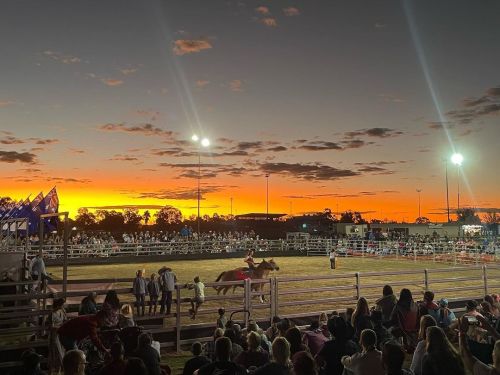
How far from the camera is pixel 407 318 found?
947 centimetres

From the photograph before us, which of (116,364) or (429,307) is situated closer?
(116,364)

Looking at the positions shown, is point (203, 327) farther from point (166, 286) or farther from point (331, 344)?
point (331, 344)

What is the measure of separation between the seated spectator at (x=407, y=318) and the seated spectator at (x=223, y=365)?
5034 millimetres

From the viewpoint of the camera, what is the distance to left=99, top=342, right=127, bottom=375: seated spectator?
548 cm

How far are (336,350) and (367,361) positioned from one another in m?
0.81

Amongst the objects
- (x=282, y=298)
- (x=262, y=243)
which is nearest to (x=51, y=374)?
(x=282, y=298)

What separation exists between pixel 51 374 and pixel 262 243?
40.8 meters

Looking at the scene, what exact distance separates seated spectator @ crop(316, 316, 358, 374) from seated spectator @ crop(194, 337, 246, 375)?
1612 millimetres

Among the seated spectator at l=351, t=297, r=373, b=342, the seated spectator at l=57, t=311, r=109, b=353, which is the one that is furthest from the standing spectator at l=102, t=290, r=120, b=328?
the seated spectator at l=351, t=297, r=373, b=342

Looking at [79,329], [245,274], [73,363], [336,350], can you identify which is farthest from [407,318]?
[245,274]

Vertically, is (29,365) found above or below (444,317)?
above

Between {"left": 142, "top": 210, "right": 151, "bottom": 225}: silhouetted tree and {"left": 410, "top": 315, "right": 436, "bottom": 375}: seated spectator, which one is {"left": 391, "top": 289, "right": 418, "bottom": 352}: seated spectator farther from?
{"left": 142, "top": 210, "right": 151, "bottom": 225}: silhouetted tree

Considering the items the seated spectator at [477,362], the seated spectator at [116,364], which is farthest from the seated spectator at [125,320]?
the seated spectator at [477,362]

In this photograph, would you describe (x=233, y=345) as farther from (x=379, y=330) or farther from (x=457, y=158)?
(x=457, y=158)
